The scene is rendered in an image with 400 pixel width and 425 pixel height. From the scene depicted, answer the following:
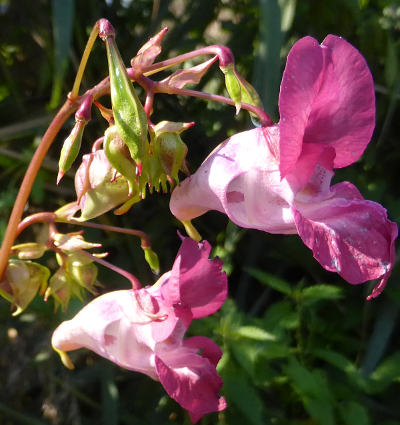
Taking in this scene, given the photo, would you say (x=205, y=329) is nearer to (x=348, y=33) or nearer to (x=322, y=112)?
(x=322, y=112)

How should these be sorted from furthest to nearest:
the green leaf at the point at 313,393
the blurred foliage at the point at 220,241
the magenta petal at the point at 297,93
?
the blurred foliage at the point at 220,241
the green leaf at the point at 313,393
the magenta petal at the point at 297,93

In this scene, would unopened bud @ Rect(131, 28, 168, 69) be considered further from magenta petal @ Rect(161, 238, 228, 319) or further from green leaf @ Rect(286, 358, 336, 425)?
green leaf @ Rect(286, 358, 336, 425)

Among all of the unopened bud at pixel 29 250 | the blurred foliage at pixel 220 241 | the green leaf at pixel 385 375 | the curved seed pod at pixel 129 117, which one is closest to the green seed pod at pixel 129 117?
the curved seed pod at pixel 129 117

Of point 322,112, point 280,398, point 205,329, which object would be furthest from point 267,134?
point 280,398

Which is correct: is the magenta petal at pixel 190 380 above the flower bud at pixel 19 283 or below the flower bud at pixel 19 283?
below

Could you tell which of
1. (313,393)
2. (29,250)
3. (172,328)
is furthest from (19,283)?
(313,393)

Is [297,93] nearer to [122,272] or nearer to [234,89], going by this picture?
[234,89]

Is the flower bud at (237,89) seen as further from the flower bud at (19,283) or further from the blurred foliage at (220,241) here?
the blurred foliage at (220,241)

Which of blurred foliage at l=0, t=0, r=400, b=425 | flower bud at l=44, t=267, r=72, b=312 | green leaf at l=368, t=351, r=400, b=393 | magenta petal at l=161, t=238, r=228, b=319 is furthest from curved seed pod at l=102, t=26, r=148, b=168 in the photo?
green leaf at l=368, t=351, r=400, b=393
